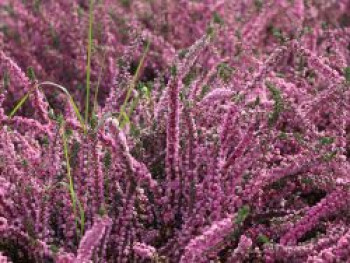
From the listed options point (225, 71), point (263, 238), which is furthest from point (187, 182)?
point (225, 71)

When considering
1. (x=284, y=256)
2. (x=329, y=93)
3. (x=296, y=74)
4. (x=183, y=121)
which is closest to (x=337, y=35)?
(x=296, y=74)

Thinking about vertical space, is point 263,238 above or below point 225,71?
→ below

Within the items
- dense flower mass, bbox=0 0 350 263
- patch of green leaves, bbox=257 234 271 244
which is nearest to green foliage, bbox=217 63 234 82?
dense flower mass, bbox=0 0 350 263

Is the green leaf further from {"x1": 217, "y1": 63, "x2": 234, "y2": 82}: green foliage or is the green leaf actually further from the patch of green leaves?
{"x1": 217, "y1": 63, "x2": 234, "y2": 82}: green foliage

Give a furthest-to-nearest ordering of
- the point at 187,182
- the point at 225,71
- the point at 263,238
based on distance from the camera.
Result: the point at 225,71 < the point at 187,182 < the point at 263,238

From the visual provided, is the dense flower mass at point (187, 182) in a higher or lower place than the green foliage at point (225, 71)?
lower

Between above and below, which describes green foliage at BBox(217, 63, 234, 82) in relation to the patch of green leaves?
above

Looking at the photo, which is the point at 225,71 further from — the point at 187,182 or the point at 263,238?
the point at 263,238

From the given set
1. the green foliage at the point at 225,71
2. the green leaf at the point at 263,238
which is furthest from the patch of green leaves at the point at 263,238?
the green foliage at the point at 225,71

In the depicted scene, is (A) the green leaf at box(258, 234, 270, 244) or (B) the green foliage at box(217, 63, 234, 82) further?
(B) the green foliage at box(217, 63, 234, 82)

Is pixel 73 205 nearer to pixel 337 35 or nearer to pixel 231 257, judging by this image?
pixel 231 257

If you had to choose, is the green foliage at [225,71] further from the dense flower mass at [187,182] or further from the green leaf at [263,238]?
the green leaf at [263,238]
